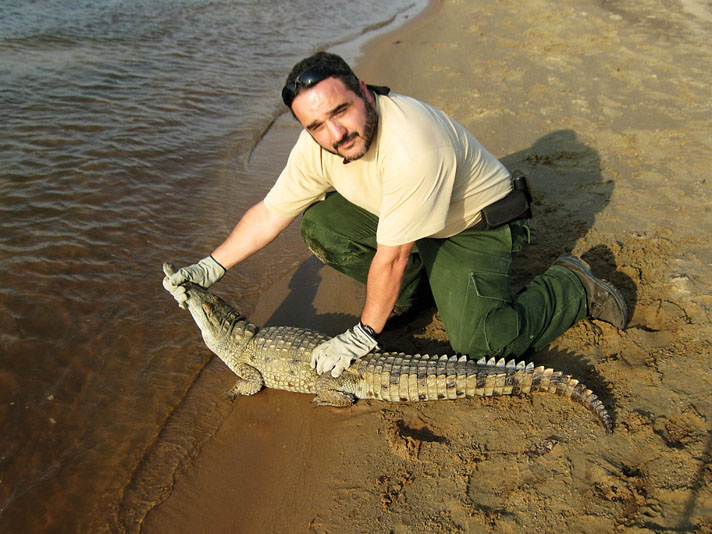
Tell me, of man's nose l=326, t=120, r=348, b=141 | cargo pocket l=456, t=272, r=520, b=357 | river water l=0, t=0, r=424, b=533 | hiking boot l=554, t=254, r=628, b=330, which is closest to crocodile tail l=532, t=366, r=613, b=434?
cargo pocket l=456, t=272, r=520, b=357

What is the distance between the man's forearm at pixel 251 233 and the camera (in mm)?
3178

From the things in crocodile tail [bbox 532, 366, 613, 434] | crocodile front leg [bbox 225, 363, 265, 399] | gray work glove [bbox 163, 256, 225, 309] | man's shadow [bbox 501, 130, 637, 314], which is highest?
gray work glove [bbox 163, 256, 225, 309]

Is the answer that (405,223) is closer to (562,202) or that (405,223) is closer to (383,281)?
(383,281)

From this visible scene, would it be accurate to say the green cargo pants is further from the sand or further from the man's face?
the man's face

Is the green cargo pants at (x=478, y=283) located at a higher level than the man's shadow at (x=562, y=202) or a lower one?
higher

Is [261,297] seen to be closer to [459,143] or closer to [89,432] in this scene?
[89,432]

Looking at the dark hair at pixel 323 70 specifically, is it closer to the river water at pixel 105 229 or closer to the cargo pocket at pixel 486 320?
the cargo pocket at pixel 486 320

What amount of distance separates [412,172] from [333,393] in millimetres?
1494

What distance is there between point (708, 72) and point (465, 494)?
779cm

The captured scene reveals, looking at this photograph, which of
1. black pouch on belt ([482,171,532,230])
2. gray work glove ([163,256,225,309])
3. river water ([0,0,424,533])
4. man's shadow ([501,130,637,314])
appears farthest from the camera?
man's shadow ([501,130,637,314])

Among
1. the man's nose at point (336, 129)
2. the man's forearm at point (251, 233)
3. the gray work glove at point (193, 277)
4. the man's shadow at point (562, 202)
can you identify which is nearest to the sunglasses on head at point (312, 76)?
the man's nose at point (336, 129)

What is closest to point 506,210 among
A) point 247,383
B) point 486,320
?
point 486,320

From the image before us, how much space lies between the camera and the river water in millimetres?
2842

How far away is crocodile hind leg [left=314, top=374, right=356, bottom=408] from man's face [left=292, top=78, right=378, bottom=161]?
1.42 m
